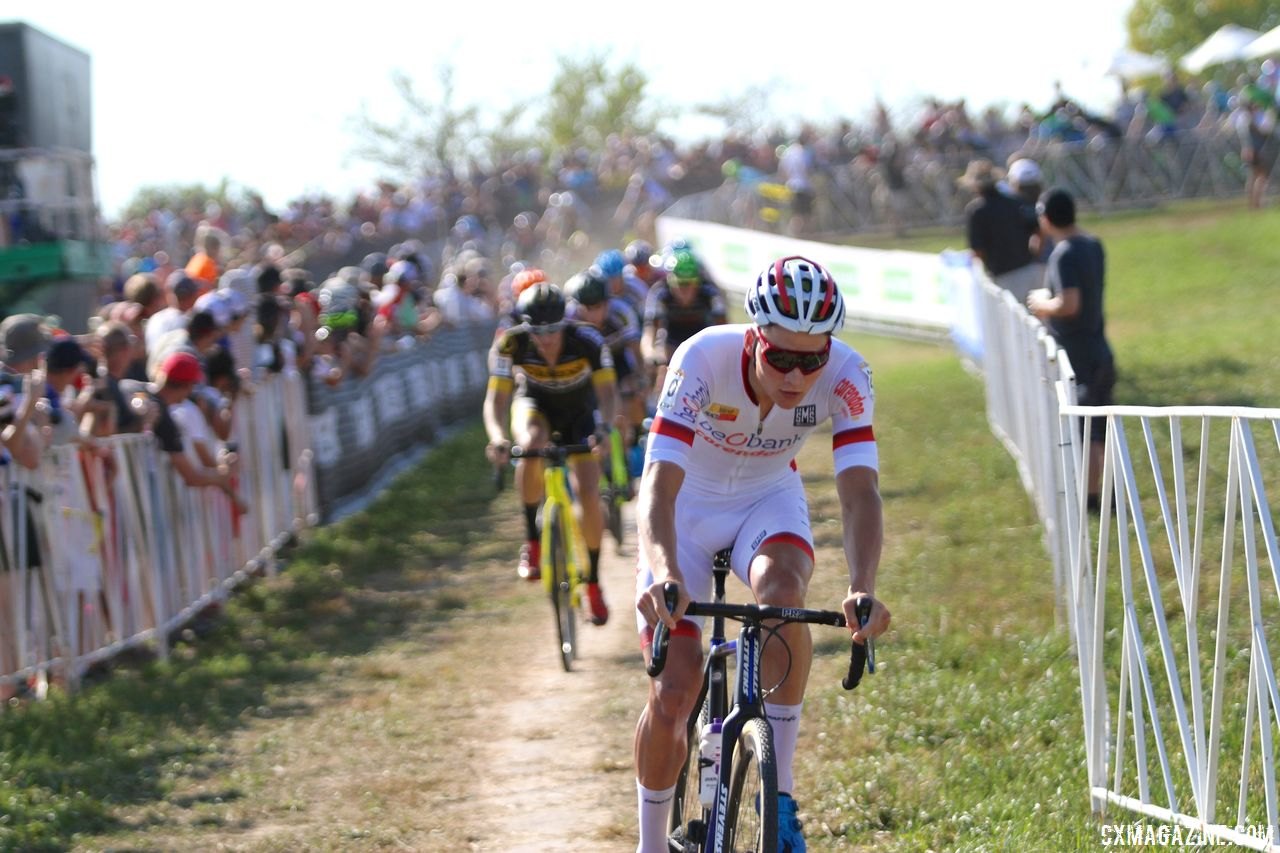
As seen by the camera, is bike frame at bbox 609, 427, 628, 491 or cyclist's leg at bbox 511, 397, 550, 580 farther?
bike frame at bbox 609, 427, 628, 491

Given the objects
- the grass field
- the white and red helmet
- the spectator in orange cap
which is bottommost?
the grass field

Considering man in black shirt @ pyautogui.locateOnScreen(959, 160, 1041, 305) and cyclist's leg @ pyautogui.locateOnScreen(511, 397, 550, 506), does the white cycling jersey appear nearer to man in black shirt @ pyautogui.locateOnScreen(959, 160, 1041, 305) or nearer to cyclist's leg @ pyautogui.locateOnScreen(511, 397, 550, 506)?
cyclist's leg @ pyautogui.locateOnScreen(511, 397, 550, 506)

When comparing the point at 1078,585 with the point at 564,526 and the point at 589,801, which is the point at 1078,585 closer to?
the point at 589,801

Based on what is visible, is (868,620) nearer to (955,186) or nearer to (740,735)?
(740,735)

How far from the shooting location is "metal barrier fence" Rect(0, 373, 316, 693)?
923 centimetres

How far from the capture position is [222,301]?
12.9 metres

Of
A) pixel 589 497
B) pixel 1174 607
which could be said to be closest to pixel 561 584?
pixel 589 497

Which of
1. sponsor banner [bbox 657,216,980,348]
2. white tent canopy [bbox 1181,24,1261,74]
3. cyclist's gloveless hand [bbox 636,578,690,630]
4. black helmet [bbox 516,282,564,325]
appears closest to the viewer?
cyclist's gloveless hand [bbox 636,578,690,630]

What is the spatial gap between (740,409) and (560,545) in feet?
15.1

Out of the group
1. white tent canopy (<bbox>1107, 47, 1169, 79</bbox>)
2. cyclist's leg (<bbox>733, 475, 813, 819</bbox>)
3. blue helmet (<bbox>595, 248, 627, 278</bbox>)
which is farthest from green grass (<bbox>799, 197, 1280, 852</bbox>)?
white tent canopy (<bbox>1107, 47, 1169, 79</bbox>)

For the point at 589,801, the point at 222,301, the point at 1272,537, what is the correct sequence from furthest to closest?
1. the point at 222,301
2. the point at 589,801
3. the point at 1272,537

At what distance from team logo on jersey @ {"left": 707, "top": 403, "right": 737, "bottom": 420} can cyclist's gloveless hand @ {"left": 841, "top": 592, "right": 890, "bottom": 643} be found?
0.98m

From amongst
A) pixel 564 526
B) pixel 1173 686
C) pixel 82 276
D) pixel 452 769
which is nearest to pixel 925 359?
pixel 82 276

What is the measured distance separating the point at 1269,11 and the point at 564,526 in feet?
241
